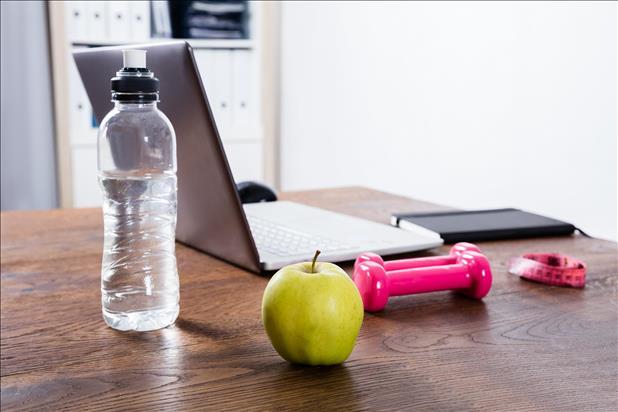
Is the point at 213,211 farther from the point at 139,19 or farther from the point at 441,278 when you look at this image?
the point at 139,19

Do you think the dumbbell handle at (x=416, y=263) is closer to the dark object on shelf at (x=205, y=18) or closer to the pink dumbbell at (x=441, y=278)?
the pink dumbbell at (x=441, y=278)

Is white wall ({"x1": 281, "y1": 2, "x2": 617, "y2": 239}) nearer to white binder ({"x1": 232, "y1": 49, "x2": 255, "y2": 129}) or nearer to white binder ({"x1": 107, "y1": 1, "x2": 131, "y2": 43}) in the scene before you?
white binder ({"x1": 232, "y1": 49, "x2": 255, "y2": 129})

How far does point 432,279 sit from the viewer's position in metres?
0.88

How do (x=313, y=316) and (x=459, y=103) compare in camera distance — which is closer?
(x=313, y=316)

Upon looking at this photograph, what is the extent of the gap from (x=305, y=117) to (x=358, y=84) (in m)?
0.45

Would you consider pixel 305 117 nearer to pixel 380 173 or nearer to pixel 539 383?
pixel 380 173

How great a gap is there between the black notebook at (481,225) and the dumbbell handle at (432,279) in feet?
0.98

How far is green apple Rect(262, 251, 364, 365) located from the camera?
64 centimetres

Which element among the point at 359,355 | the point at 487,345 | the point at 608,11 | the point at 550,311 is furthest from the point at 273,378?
the point at 608,11

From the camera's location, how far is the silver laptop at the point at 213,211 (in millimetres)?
877

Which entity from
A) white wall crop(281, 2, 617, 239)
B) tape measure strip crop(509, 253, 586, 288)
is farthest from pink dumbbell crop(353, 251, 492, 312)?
white wall crop(281, 2, 617, 239)

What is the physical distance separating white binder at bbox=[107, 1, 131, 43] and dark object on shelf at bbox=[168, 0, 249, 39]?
220 millimetres

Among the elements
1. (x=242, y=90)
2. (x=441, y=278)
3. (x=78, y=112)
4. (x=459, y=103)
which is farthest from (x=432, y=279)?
(x=242, y=90)

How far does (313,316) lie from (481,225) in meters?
0.68
